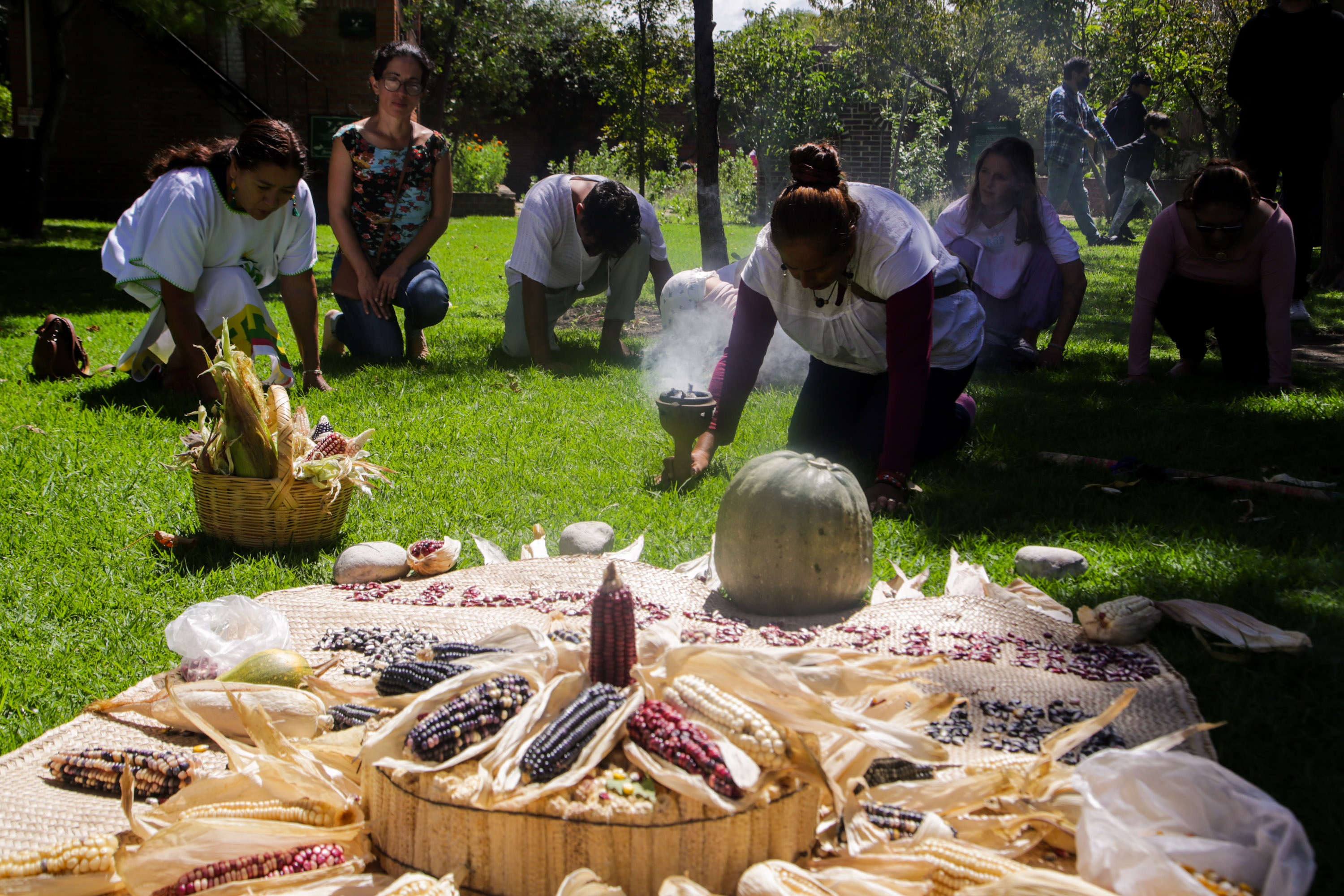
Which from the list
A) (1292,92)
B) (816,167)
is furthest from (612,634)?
(1292,92)

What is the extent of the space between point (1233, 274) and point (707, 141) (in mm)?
3925

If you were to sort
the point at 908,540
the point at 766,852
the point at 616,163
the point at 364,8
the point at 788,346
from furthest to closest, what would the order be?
the point at 616,163 → the point at 364,8 → the point at 788,346 → the point at 908,540 → the point at 766,852

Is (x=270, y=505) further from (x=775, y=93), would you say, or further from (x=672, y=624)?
(x=775, y=93)

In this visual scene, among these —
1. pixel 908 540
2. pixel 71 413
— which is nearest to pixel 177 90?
pixel 71 413

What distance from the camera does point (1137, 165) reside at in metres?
13.7

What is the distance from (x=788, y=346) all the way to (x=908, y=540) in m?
2.88

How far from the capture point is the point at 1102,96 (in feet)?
77.0

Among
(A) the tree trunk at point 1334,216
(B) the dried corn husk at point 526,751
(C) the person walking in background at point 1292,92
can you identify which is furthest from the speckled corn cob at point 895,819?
(A) the tree trunk at point 1334,216

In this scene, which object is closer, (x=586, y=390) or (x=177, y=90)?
(x=586, y=390)

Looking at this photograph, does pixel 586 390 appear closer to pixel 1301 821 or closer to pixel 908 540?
pixel 908 540

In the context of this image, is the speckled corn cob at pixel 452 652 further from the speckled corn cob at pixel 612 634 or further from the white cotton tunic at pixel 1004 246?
the white cotton tunic at pixel 1004 246

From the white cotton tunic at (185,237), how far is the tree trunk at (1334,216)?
8.74 metres

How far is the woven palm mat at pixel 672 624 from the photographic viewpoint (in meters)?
1.97

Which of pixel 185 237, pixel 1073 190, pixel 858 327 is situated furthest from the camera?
pixel 1073 190
